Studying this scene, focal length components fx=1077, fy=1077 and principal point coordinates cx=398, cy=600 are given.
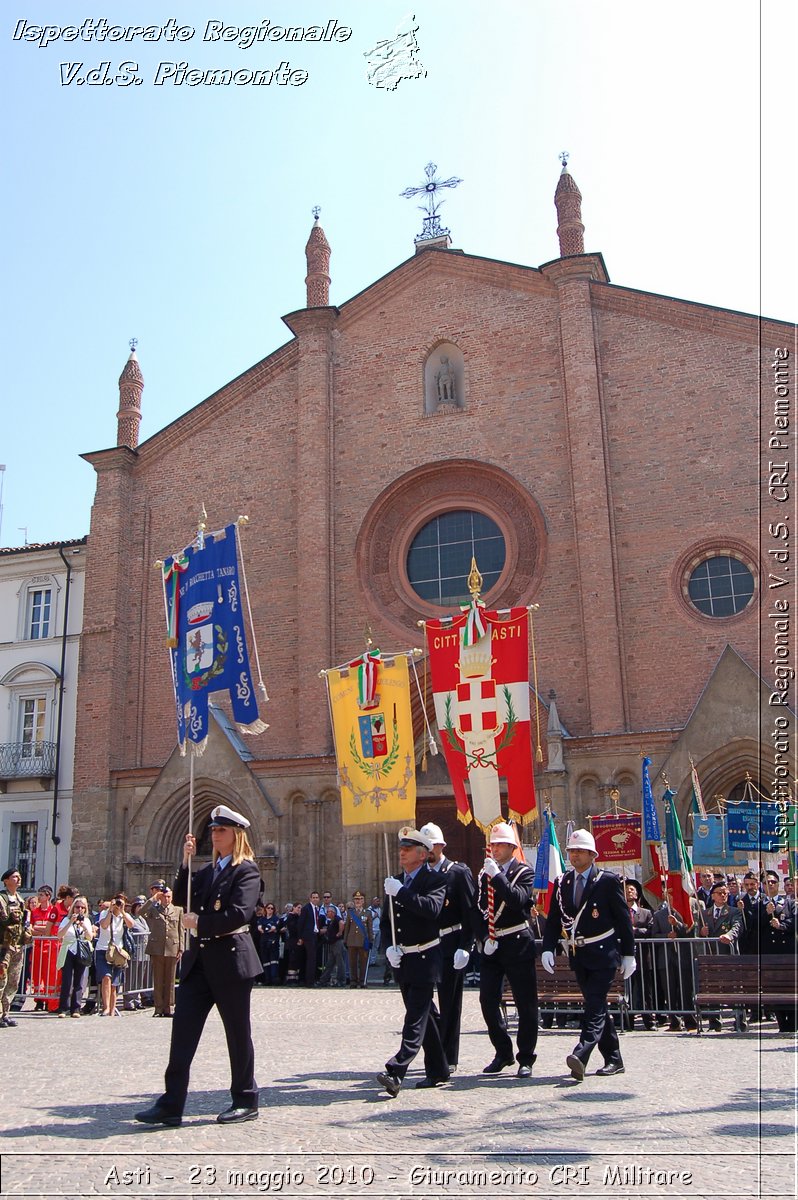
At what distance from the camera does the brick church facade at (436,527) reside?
2136 centimetres

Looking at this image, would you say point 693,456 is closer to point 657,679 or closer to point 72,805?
point 657,679

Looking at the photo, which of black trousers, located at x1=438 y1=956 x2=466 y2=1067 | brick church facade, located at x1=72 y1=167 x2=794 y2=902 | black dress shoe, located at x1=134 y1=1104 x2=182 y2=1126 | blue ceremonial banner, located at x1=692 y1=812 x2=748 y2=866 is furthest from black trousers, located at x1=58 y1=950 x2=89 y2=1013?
blue ceremonial banner, located at x1=692 y1=812 x2=748 y2=866

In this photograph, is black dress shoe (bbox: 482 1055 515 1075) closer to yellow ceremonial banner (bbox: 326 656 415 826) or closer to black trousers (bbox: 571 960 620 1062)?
black trousers (bbox: 571 960 620 1062)

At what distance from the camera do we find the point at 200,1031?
6.46m

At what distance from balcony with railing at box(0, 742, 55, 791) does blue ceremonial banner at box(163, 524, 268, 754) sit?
1422 cm

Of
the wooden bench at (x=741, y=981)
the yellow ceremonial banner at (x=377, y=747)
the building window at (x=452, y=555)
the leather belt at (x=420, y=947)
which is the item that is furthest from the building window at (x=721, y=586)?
the leather belt at (x=420, y=947)

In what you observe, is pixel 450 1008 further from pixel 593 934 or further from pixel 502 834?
pixel 502 834

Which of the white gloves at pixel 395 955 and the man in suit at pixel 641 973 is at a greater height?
the white gloves at pixel 395 955

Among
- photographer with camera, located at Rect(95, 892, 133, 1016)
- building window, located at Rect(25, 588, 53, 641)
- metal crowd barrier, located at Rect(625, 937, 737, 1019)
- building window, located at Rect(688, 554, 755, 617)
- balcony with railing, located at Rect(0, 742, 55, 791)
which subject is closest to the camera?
metal crowd barrier, located at Rect(625, 937, 737, 1019)

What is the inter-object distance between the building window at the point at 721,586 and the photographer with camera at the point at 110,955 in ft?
41.1

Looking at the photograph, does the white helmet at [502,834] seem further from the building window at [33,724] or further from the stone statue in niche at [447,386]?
the building window at [33,724]

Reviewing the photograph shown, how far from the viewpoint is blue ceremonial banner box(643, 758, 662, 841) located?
1755 cm

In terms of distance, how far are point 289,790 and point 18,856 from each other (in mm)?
8646

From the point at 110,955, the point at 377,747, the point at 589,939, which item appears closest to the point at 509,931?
the point at 589,939
